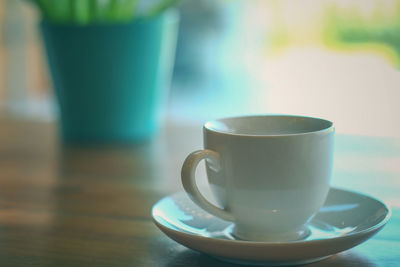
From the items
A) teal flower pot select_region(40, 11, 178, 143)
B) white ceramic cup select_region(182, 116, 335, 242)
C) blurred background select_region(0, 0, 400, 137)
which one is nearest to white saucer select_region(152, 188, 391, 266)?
white ceramic cup select_region(182, 116, 335, 242)

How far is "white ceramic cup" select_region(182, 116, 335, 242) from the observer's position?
A: 38 cm

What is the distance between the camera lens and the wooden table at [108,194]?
42 cm

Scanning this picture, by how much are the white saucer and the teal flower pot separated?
39 centimetres

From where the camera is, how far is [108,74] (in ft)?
2.73

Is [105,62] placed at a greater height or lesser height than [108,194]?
greater

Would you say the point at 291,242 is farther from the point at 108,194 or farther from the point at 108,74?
the point at 108,74

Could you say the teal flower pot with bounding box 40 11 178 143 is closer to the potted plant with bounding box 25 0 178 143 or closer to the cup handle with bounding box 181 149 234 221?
the potted plant with bounding box 25 0 178 143

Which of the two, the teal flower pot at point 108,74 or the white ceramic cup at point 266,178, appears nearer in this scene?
the white ceramic cup at point 266,178

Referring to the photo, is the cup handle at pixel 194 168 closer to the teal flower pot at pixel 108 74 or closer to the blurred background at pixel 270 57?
the teal flower pot at pixel 108 74

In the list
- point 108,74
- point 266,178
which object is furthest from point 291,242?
point 108,74

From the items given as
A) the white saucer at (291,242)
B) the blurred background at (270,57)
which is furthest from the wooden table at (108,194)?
the blurred background at (270,57)

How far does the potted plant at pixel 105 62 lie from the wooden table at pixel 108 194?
0.16 ft

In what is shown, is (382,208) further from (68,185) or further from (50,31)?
(50,31)

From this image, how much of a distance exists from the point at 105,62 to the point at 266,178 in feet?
1.65
